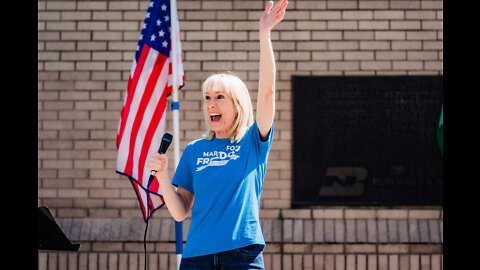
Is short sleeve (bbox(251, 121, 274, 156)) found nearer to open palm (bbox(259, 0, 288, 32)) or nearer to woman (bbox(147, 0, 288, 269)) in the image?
woman (bbox(147, 0, 288, 269))

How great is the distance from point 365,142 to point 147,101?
8.58ft

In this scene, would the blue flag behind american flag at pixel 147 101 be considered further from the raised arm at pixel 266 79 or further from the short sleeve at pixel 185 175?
the raised arm at pixel 266 79

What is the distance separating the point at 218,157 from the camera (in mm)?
3066

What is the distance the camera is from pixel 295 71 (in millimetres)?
6574

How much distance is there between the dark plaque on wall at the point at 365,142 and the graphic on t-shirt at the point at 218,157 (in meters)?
3.49

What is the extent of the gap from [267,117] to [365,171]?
371 centimetres

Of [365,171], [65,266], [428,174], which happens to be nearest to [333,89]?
[365,171]

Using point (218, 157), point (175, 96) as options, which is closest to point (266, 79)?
point (218, 157)

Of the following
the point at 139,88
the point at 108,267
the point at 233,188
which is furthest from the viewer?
the point at 108,267

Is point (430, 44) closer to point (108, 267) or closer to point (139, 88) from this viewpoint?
point (139, 88)

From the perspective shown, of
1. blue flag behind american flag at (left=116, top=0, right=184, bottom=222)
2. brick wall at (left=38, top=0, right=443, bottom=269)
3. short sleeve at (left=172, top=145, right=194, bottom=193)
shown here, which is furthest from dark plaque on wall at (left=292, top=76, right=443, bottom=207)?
short sleeve at (left=172, top=145, right=194, bottom=193)

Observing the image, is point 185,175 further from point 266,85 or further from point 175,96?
point 175,96

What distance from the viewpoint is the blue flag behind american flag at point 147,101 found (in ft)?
16.4

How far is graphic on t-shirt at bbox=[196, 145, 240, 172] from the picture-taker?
3041 millimetres
